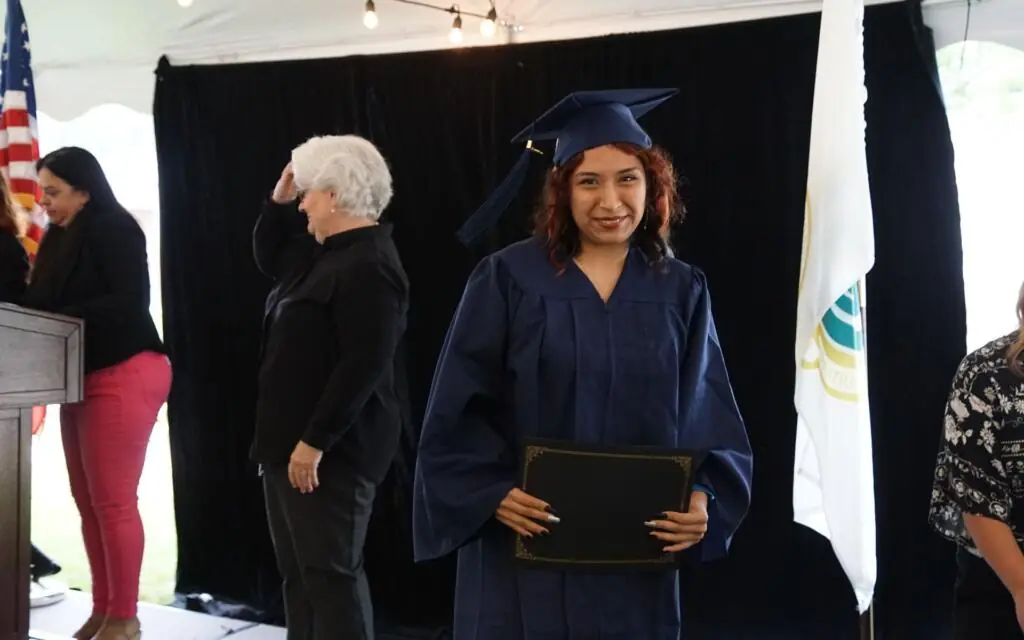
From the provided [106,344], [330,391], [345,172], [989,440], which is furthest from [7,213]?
[989,440]

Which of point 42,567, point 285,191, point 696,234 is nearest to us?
point 285,191

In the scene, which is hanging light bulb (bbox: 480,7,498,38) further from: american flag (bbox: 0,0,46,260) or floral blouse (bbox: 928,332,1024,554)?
floral blouse (bbox: 928,332,1024,554)

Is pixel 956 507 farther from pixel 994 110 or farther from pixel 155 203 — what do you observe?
pixel 155 203

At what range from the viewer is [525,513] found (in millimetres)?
1374

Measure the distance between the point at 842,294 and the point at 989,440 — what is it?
2.04 ft

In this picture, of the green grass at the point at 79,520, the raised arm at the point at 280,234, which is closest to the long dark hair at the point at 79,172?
the raised arm at the point at 280,234

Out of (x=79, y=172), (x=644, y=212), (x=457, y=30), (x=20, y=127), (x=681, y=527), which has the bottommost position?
(x=681, y=527)

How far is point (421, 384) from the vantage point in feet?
10.2

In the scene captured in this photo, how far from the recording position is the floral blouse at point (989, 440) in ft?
4.68

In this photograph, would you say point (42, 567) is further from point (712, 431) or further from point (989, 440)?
point (989, 440)

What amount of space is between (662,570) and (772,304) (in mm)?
1401

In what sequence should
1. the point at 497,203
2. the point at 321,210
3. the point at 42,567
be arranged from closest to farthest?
the point at 497,203, the point at 321,210, the point at 42,567

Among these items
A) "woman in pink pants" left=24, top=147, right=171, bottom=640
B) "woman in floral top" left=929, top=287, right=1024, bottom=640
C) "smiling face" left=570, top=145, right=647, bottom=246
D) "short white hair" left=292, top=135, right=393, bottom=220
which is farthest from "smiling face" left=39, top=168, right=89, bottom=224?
"woman in floral top" left=929, top=287, right=1024, bottom=640

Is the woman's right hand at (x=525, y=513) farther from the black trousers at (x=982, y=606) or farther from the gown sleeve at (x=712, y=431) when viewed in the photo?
the black trousers at (x=982, y=606)
